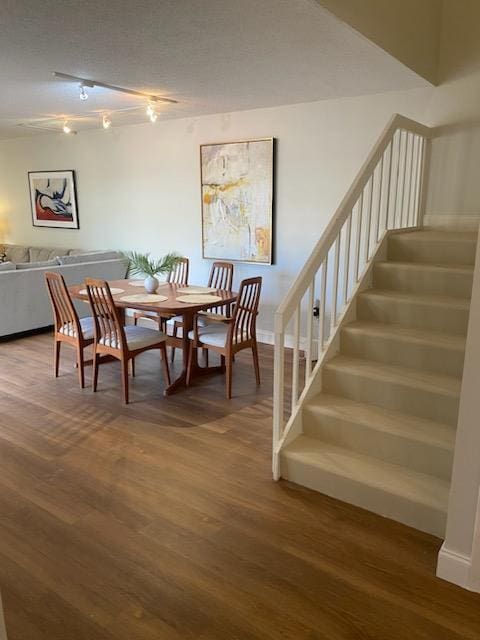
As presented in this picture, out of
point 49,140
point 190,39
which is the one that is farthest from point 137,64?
point 49,140

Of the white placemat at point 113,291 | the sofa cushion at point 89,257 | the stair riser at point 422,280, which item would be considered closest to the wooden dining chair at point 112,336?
the white placemat at point 113,291

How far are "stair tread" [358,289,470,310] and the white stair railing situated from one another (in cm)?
15

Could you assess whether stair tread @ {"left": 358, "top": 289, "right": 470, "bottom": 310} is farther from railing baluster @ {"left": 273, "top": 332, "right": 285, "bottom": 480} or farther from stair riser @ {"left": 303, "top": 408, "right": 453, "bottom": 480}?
railing baluster @ {"left": 273, "top": 332, "right": 285, "bottom": 480}

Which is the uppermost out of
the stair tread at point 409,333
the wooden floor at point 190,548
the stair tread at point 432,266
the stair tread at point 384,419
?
the stair tread at point 432,266

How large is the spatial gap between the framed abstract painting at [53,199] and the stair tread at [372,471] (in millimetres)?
5460

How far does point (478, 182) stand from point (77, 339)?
3.54 meters

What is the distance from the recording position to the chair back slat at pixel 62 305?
387cm

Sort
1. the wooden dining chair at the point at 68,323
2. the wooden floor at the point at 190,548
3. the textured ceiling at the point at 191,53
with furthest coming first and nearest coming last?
1. the wooden dining chair at the point at 68,323
2. the textured ceiling at the point at 191,53
3. the wooden floor at the point at 190,548

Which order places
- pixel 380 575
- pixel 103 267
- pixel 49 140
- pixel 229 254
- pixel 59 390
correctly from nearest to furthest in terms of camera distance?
pixel 380 575
pixel 59 390
pixel 229 254
pixel 103 267
pixel 49 140

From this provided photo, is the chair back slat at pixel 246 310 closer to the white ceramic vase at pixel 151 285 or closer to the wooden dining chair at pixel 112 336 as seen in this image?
the wooden dining chair at pixel 112 336

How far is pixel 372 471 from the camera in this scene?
7.97 ft

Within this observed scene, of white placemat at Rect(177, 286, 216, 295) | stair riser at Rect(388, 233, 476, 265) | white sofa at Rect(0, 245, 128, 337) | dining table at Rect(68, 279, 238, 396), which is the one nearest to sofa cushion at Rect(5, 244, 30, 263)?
white sofa at Rect(0, 245, 128, 337)

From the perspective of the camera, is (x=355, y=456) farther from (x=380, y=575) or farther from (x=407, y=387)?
(x=380, y=575)

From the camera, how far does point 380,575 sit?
1973 mm
